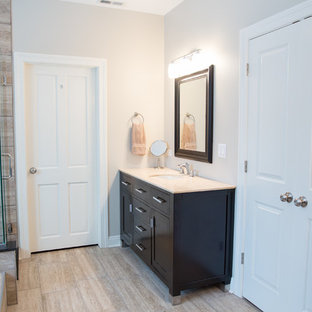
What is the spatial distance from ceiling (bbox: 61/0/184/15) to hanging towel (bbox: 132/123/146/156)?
1.26 meters

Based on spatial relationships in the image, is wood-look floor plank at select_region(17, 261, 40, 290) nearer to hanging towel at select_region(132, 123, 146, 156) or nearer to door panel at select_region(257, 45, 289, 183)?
hanging towel at select_region(132, 123, 146, 156)

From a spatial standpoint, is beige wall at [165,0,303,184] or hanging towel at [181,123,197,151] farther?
hanging towel at [181,123,197,151]

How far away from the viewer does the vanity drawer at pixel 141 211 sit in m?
3.02

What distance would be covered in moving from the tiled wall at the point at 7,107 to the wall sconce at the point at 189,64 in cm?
163

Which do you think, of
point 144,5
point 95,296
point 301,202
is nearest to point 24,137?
point 95,296

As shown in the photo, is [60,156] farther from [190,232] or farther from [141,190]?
[190,232]

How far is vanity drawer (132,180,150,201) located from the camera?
→ 3.02 meters

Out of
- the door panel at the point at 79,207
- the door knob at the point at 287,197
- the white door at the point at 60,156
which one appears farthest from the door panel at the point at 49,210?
the door knob at the point at 287,197

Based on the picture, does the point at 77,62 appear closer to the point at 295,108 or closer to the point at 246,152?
the point at 246,152

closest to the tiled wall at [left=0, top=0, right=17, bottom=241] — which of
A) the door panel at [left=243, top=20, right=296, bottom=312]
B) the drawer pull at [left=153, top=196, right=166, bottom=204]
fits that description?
the drawer pull at [left=153, top=196, right=166, bottom=204]

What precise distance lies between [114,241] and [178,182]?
55.6 inches

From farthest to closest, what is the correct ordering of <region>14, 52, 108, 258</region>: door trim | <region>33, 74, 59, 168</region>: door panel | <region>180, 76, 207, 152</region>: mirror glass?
1. <region>33, 74, 59, 168</region>: door panel
2. <region>14, 52, 108, 258</region>: door trim
3. <region>180, 76, 207, 152</region>: mirror glass

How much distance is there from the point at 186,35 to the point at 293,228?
216 cm

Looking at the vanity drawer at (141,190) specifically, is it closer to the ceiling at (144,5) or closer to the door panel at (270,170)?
the door panel at (270,170)
